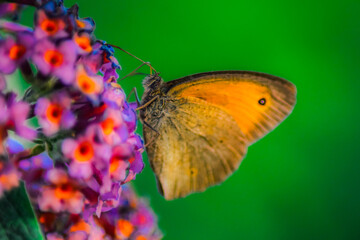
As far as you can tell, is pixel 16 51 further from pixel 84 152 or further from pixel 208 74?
pixel 208 74

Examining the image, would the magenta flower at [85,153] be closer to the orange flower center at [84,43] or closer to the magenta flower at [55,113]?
the magenta flower at [55,113]

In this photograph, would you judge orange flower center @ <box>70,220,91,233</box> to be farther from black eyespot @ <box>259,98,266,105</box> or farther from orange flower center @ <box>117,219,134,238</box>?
Answer: black eyespot @ <box>259,98,266,105</box>

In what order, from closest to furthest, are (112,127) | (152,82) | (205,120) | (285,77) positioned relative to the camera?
(112,127)
(152,82)
(205,120)
(285,77)

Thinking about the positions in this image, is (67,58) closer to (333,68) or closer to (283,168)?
(283,168)

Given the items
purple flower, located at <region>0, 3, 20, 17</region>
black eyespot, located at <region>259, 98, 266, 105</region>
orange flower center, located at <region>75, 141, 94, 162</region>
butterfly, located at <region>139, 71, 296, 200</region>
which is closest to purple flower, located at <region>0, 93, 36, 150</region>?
orange flower center, located at <region>75, 141, 94, 162</region>

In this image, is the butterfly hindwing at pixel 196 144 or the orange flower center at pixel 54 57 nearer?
the orange flower center at pixel 54 57

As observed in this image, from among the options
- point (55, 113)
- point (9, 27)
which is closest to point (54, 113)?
point (55, 113)

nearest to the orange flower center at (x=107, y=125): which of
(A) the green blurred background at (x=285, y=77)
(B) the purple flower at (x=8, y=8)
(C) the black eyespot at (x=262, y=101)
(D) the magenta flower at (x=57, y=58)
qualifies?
(D) the magenta flower at (x=57, y=58)
